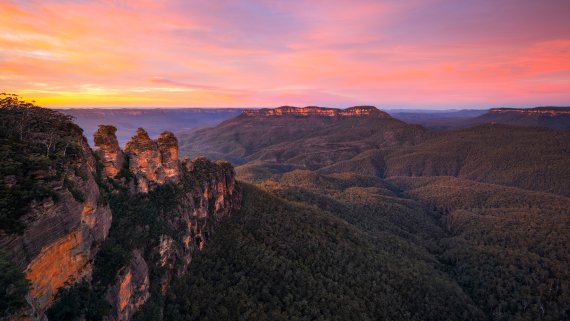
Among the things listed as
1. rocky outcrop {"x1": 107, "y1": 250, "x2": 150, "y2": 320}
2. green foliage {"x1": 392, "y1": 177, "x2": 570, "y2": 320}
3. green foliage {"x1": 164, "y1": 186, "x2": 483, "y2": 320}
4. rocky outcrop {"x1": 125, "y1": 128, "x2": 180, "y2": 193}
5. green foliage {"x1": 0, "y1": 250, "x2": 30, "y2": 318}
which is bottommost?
green foliage {"x1": 392, "y1": 177, "x2": 570, "y2": 320}

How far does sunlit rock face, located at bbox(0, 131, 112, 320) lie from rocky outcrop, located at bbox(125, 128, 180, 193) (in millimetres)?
16521

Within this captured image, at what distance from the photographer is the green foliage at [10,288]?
56.8ft

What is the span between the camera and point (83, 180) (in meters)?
31.4

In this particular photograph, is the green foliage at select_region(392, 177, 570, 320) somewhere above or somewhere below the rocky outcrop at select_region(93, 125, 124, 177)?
below

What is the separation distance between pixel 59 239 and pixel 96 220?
311 inches

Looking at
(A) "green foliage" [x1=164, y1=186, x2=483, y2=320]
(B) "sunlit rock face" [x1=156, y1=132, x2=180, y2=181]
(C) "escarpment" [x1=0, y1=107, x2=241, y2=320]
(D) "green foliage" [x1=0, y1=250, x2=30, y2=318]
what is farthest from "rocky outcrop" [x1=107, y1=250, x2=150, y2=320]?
(B) "sunlit rock face" [x1=156, y1=132, x2=180, y2=181]

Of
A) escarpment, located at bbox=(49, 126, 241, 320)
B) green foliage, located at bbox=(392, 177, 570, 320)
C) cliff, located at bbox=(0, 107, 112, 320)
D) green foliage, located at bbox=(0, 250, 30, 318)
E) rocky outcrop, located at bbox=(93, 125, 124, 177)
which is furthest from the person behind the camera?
green foliage, located at bbox=(392, 177, 570, 320)

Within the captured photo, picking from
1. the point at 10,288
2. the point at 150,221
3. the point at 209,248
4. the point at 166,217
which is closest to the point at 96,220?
the point at 150,221

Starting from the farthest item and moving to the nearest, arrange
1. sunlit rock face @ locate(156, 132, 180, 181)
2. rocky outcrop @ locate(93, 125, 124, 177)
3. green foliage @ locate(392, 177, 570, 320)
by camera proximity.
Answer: green foliage @ locate(392, 177, 570, 320), sunlit rock face @ locate(156, 132, 180, 181), rocky outcrop @ locate(93, 125, 124, 177)

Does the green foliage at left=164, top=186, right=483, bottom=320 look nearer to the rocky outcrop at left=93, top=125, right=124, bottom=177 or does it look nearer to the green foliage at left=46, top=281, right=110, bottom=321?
the green foliage at left=46, top=281, right=110, bottom=321

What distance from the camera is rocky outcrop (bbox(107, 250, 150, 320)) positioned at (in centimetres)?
3178

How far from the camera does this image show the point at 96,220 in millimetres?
32969

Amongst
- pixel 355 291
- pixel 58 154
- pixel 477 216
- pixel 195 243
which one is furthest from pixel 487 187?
pixel 58 154

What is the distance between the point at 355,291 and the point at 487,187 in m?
154
